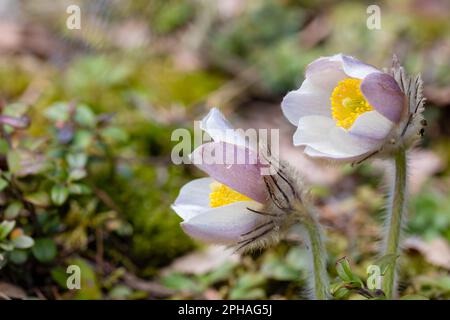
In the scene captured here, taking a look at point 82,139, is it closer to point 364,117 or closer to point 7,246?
point 7,246

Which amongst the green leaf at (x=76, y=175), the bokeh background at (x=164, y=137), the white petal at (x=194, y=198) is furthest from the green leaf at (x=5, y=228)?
the white petal at (x=194, y=198)

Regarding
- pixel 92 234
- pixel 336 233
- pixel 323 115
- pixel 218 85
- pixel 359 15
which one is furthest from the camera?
pixel 359 15

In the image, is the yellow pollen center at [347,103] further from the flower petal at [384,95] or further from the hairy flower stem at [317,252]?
the hairy flower stem at [317,252]

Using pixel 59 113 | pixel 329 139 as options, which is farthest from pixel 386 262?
pixel 59 113

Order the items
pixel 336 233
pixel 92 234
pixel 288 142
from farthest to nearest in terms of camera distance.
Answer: pixel 288 142, pixel 336 233, pixel 92 234

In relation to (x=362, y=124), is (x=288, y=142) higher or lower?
higher
